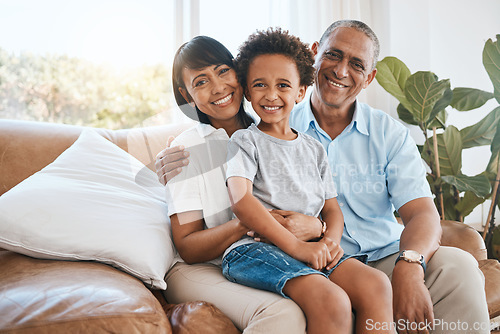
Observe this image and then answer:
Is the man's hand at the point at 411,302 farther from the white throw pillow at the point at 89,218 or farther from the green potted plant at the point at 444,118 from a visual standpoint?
the green potted plant at the point at 444,118

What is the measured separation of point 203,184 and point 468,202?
1.78 meters

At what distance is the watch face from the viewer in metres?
1.31

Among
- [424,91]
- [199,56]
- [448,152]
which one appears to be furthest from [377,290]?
[448,152]

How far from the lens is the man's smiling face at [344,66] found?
1714mm

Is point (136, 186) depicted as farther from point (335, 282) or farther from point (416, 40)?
point (416, 40)

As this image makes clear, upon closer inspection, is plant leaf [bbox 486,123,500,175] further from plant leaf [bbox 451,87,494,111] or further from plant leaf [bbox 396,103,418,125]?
plant leaf [bbox 396,103,418,125]

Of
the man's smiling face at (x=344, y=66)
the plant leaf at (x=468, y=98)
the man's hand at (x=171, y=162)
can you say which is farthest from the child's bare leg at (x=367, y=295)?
the plant leaf at (x=468, y=98)

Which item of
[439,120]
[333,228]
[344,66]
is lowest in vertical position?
[333,228]

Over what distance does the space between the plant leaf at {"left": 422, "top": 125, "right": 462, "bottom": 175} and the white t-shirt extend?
5.14 feet

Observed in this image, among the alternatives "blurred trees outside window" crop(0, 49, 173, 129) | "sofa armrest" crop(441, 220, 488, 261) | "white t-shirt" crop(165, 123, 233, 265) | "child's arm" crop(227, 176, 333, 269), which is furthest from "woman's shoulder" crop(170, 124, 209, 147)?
"blurred trees outside window" crop(0, 49, 173, 129)

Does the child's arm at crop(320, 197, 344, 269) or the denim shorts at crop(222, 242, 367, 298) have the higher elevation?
the child's arm at crop(320, 197, 344, 269)

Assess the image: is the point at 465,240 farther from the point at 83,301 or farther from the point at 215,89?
the point at 83,301

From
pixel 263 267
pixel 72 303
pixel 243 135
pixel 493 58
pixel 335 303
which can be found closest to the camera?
pixel 72 303

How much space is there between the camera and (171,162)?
1402 millimetres
